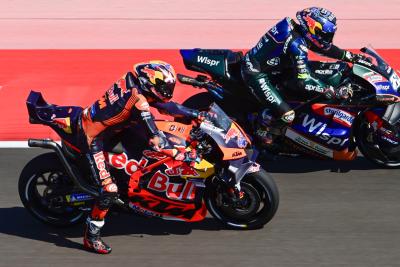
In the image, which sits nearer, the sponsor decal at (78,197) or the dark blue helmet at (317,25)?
the sponsor decal at (78,197)

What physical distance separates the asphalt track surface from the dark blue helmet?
1.60 metres

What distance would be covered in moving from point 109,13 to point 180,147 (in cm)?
1124

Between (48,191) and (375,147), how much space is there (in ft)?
12.4

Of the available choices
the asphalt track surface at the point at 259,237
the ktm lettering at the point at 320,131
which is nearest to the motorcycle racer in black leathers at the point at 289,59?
the ktm lettering at the point at 320,131

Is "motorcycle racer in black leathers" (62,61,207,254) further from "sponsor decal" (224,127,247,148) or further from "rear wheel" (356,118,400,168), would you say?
"rear wheel" (356,118,400,168)

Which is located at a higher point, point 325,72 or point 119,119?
point 119,119

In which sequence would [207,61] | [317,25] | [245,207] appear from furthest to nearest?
1. [207,61]
2. [317,25]
3. [245,207]

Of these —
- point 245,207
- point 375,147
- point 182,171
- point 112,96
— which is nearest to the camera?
point 112,96

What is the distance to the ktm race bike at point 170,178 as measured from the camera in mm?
7676

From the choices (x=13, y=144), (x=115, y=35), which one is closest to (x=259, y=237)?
(x=13, y=144)

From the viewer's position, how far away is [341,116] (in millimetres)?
9672

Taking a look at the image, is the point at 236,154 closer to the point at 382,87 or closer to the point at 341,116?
the point at 341,116

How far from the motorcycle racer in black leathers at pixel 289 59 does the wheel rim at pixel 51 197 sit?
2.66 meters

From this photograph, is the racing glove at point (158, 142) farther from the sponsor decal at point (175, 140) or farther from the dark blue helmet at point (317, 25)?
the dark blue helmet at point (317, 25)
